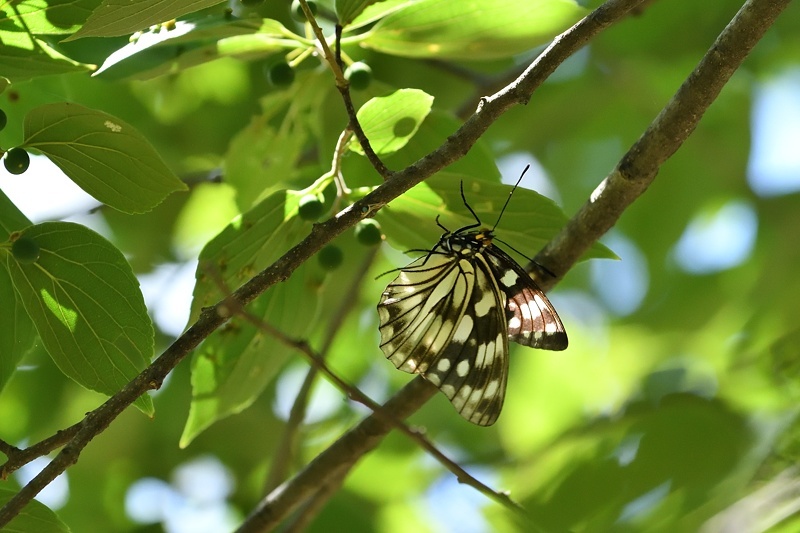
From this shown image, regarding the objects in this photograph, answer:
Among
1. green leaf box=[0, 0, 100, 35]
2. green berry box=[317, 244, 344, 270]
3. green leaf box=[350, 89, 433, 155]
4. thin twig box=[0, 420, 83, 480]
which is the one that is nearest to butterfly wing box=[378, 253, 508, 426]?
green berry box=[317, 244, 344, 270]

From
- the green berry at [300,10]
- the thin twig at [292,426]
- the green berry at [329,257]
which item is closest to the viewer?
the green berry at [300,10]

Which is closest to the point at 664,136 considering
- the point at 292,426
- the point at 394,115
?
the point at 394,115

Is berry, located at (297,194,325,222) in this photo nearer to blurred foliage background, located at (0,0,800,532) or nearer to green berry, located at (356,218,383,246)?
green berry, located at (356,218,383,246)

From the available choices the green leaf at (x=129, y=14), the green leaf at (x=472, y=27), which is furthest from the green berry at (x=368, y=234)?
the green leaf at (x=129, y=14)

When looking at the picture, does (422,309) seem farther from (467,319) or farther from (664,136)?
(664,136)

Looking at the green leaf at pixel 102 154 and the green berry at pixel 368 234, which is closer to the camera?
the green leaf at pixel 102 154

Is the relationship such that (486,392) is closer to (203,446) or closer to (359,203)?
(359,203)

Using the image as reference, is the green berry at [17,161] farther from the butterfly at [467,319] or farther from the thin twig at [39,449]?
the butterfly at [467,319]
